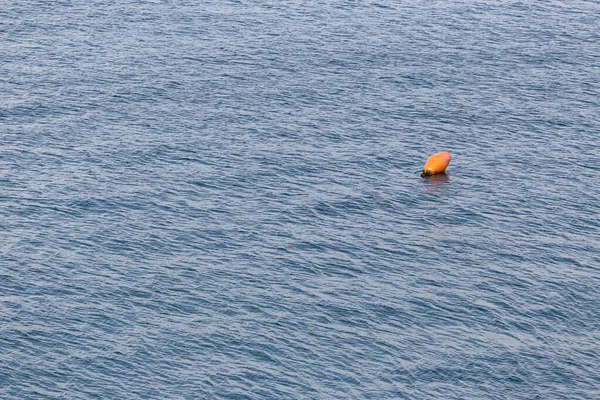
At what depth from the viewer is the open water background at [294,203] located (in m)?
89.1

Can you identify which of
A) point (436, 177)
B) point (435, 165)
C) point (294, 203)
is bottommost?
point (294, 203)

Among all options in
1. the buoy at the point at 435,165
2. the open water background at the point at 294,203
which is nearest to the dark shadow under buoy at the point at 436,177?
the buoy at the point at 435,165

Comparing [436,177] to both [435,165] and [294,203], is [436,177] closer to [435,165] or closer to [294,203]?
[435,165]

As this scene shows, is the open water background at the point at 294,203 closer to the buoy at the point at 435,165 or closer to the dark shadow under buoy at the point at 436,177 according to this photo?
the dark shadow under buoy at the point at 436,177

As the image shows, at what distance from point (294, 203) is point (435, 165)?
19314 mm

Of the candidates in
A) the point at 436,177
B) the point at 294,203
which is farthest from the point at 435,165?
the point at 294,203

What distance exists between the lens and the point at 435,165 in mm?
124812

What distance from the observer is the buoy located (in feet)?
409

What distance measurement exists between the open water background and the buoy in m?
2.18

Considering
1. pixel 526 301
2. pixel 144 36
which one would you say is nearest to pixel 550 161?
pixel 526 301

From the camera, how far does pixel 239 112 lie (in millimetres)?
140750

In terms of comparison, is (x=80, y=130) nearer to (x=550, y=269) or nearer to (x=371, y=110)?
(x=371, y=110)

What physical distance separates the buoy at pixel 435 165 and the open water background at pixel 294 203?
2184 mm

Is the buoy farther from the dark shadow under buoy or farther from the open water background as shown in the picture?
the open water background
